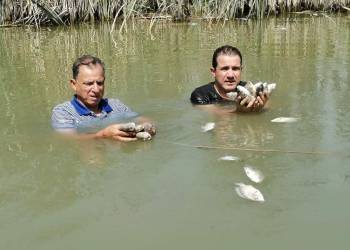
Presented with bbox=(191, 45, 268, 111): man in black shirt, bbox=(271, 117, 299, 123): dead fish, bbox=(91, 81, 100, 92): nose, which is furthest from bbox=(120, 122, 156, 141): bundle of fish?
bbox=(271, 117, 299, 123): dead fish

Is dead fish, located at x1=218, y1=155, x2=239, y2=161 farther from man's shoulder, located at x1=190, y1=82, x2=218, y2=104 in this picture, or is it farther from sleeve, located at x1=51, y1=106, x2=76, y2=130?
man's shoulder, located at x1=190, y1=82, x2=218, y2=104

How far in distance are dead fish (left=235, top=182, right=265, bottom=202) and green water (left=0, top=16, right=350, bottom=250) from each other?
4 centimetres

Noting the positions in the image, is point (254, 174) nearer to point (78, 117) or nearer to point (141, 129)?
point (141, 129)

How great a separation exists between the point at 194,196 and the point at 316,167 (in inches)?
40.7

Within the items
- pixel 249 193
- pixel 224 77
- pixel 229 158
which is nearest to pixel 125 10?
pixel 224 77

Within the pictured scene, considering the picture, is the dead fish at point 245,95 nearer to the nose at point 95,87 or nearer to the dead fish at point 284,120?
the dead fish at point 284,120

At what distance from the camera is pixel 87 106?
547cm

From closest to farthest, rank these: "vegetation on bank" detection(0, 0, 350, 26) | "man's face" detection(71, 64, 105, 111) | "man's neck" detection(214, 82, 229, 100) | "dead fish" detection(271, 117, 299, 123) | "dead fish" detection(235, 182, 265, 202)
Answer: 1. "dead fish" detection(235, 182, 265, 202)
2. "man's face" detection(71, 64, 105, 111)
3. "dead fish" detection(271, 117, 299, 123)
4. "man's neck" detection(214, 82, 229, 100)
5. "vegetation on bank" detection(0, 0, 350, 26)

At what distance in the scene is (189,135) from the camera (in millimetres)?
5195

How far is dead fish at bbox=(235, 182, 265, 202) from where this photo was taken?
3.54m

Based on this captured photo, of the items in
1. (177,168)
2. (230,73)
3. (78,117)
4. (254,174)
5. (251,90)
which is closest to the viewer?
(254,174)

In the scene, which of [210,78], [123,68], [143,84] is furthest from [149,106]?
[123,68]

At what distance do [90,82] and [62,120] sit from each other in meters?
0.48

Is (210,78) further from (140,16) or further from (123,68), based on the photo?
(140,16)
